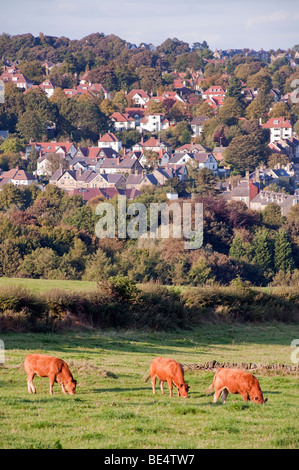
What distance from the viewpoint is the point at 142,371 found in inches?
539

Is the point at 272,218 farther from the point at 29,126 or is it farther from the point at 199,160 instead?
the point at 29,126

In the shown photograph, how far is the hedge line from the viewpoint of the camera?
19250 millimetres

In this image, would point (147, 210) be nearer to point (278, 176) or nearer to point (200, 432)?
point (278, 176)

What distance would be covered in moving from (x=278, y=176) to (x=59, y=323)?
294 ft

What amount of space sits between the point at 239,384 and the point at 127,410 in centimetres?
149

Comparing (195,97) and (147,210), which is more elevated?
(195,97)

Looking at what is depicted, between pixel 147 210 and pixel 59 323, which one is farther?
pixel 147 210

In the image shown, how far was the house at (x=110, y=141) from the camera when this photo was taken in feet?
410

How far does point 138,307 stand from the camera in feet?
71.5

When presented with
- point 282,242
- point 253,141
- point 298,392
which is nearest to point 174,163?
point 253,141

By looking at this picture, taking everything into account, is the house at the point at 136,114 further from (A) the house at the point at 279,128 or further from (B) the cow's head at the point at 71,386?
(B) the cow's head at the point at 71,386

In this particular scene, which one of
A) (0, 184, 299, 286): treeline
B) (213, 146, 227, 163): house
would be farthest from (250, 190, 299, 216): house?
(213, 146, 227, 163): house

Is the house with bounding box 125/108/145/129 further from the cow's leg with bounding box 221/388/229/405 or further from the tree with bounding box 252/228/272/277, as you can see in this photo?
the cow's leg with bounding box 221/388/229/405
